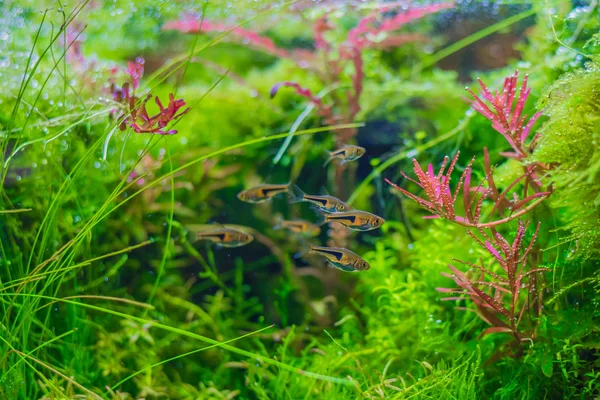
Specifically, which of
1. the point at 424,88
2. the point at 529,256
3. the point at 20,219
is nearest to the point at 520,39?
the point at 424,88

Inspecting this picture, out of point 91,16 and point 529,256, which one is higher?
point 91,16

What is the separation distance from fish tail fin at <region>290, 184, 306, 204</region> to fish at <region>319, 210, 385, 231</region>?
284 millimetres

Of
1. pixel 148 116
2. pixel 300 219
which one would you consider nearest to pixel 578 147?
pixel 148 116

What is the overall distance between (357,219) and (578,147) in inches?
31.7

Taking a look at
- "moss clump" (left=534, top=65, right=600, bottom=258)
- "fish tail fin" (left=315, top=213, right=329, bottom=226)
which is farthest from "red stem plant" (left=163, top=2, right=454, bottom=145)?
"moss clump" (left=534, top=65, right=600, bottom=258)

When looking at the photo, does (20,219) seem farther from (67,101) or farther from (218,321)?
(218,321)

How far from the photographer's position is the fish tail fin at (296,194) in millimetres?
2125

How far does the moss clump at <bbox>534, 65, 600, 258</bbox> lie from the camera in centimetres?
163

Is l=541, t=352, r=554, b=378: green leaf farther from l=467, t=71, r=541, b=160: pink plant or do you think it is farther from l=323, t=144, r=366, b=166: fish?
l=323, t=144, r=366, b=166: fish

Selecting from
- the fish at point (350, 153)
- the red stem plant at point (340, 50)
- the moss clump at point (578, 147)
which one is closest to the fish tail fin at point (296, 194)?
the fish at point (350, 153)

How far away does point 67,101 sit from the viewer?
8.30 ft

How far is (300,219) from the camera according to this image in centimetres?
301

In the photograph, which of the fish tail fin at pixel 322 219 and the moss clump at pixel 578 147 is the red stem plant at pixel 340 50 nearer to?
the fish tail fin at pixel 322 219

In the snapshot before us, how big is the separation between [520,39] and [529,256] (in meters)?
3.89
